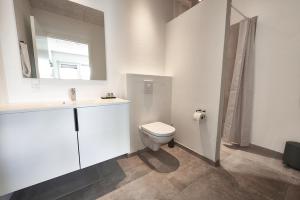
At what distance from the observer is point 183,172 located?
1630mm

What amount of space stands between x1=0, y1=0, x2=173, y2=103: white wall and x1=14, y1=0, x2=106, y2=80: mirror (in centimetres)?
7

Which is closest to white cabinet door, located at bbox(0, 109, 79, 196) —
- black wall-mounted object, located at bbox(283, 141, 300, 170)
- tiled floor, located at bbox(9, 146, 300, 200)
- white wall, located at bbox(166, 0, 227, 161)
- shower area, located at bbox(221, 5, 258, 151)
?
tiled floor, located at bbox(9, 146, 300, 200)

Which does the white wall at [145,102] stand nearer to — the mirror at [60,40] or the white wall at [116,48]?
the white wall at [116,48]

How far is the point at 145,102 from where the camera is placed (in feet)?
6.86

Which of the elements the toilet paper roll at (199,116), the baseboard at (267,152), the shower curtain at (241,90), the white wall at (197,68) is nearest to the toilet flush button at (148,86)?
the white wall at (197,68)

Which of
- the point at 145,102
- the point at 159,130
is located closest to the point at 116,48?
the point at 145,102

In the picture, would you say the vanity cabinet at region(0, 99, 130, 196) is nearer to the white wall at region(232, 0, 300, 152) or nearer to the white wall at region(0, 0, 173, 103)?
the white wall at region(0, 0, 173, 103)

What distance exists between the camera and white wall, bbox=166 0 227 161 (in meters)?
1.63

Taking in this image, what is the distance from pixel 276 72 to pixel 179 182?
2.07 meters

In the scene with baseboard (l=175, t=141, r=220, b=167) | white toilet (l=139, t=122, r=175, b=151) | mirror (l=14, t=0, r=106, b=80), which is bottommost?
baseboard (l=175, t=141, r=220, b=167)

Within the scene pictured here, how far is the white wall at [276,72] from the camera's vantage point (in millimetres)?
1747

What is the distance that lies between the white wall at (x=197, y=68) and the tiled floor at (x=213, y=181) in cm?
27

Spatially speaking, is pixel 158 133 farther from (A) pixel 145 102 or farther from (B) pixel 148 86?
(B) pixel 148 86

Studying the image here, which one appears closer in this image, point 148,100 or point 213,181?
point 213,181
